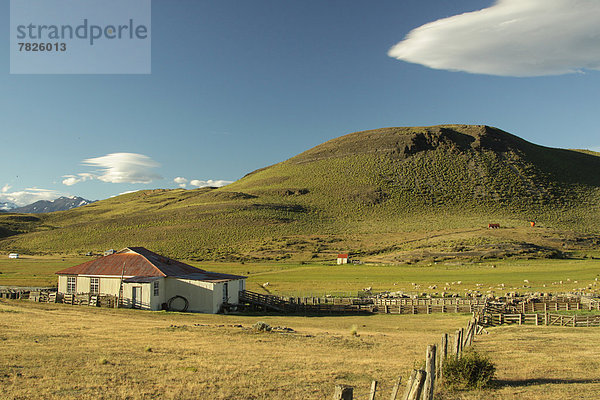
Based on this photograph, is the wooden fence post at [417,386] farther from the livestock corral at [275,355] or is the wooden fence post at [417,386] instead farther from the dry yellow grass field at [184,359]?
the dry yellow grass field at [184,359]

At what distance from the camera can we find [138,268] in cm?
3856

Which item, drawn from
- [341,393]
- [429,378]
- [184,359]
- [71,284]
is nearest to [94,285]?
[71,284]

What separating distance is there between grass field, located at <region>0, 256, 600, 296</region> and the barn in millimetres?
11782

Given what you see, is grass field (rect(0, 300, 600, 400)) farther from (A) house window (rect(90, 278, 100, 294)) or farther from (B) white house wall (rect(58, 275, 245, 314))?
(A) house window (rect(90, 278, 100, 294))

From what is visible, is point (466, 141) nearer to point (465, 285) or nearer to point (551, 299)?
point (465, 285)

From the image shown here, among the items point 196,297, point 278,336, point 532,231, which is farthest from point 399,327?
point 532,231

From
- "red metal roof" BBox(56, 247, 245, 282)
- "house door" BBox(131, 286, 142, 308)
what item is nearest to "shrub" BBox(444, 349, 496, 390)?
"red metal roof" BBox(56, 247, 245, 282)

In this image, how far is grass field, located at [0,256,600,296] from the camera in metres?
50.4

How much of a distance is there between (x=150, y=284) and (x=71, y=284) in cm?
987

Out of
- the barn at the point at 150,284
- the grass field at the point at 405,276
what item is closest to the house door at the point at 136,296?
the barn at the point at 150,284

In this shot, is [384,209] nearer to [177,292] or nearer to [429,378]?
[177,292]

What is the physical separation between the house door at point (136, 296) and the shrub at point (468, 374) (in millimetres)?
28119

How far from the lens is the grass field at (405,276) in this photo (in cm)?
5038

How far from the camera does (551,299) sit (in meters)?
37.9
